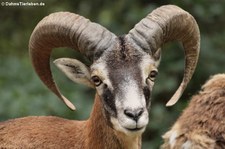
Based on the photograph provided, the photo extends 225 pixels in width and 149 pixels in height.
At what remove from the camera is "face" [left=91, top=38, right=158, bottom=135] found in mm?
7082

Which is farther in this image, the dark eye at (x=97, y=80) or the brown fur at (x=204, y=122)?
the brown fur at (x=204, y=122)

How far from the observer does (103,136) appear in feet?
25.4

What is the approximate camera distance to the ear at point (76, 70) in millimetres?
7898

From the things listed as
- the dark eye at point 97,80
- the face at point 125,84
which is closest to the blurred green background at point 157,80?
the dark eye at point 97,80

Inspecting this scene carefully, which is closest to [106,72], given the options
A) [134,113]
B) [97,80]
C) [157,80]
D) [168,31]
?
[97,80]

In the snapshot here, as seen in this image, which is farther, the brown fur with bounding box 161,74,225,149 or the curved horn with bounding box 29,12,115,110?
the brown fur with bounding box 161,74,225,149

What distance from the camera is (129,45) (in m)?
7.50

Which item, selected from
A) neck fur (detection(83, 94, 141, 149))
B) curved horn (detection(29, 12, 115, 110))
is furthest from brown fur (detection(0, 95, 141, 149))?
curved horn (detection(29, 12, 115, 110))

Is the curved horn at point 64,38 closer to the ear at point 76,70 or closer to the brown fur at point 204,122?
the ear at point 76,70

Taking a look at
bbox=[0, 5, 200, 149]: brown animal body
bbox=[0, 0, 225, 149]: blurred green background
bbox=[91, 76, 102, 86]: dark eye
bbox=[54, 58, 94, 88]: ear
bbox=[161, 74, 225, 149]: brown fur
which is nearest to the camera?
bbox=[0, 5, 200, 149]: brown animal body

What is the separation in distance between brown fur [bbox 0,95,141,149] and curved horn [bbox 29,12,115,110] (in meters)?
0.44

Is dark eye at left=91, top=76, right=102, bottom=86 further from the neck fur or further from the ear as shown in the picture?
the ear

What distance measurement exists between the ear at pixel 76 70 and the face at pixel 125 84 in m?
0.36

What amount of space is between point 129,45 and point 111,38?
0.19 metres
